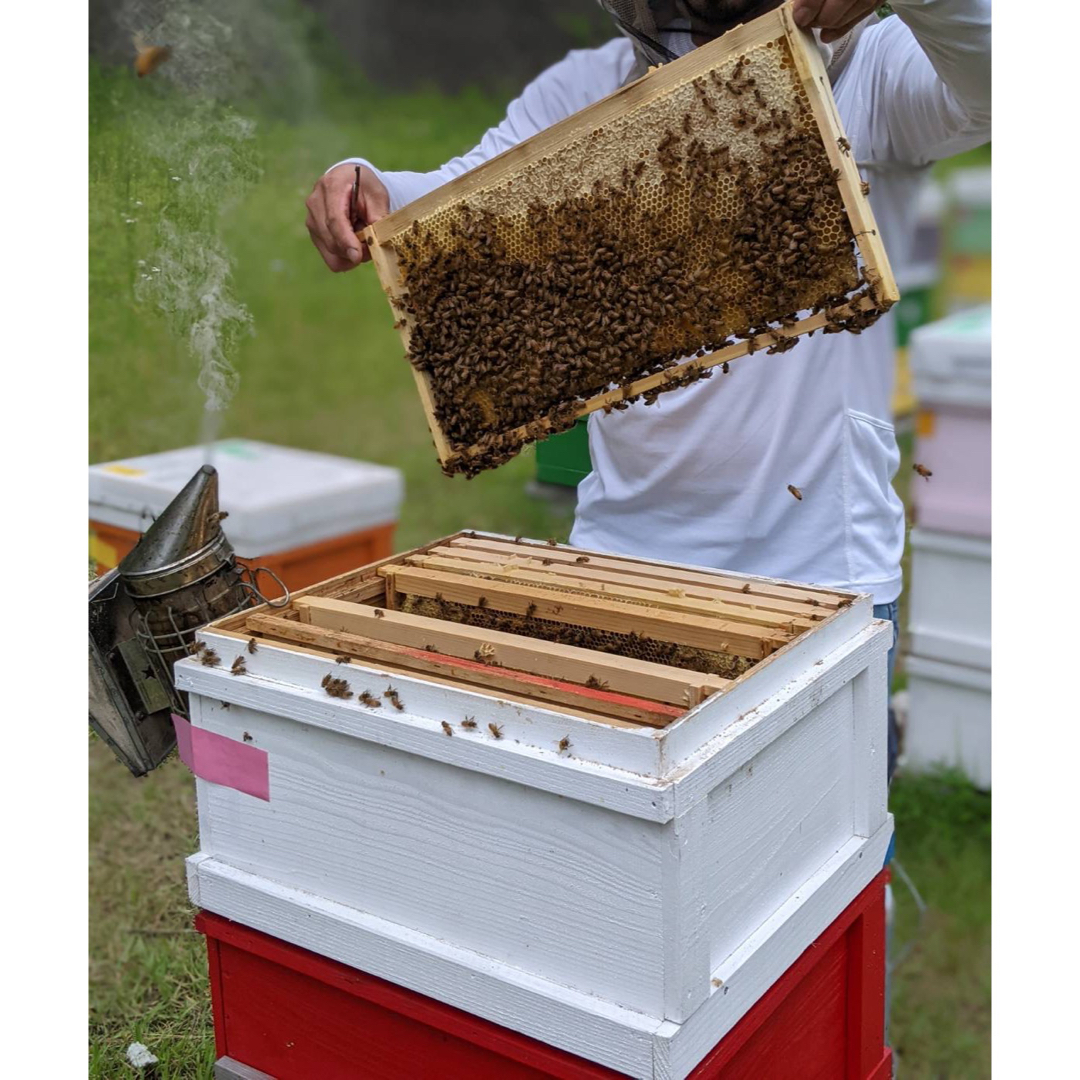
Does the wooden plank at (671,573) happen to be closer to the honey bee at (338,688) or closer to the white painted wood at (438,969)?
the honey bee at (338,688)

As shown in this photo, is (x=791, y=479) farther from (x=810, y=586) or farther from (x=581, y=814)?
(x=581, y=814)

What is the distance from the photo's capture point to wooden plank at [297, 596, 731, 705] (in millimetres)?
1736

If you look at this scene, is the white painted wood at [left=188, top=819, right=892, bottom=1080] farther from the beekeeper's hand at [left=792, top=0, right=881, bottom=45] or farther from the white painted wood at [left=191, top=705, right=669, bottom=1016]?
the beekeeper's hand at [left=792, top=0, right=881, bottom=45]

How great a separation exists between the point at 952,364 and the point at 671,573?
2.34 m

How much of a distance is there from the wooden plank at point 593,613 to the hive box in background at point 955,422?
2557mm

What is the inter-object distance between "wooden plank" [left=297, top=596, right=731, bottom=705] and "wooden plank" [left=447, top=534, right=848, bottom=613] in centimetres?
35

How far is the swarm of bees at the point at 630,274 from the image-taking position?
198 centimetres

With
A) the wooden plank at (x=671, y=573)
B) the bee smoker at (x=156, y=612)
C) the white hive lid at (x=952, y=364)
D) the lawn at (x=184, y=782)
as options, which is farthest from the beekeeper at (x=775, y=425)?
the white hive lid at (x=952, y=364)

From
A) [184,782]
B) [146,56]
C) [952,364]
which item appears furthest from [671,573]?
[952,364]

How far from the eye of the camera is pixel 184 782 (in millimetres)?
3508

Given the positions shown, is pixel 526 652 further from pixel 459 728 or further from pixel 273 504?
pixel 273 504

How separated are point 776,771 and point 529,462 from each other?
4.91 feet

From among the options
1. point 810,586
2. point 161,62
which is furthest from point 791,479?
point 161,62

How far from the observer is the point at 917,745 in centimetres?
480
